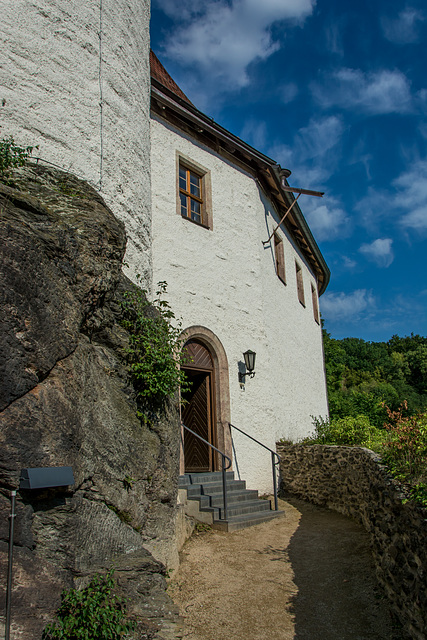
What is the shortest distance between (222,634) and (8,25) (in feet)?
23.3

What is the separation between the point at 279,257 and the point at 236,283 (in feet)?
10.5

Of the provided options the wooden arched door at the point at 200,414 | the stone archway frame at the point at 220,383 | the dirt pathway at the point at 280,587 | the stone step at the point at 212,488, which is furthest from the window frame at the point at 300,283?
the dirt pathway at the point at 280,587

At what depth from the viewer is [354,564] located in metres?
6.01

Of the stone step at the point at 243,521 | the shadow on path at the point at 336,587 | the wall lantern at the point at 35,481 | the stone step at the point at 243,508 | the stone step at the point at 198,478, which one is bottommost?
the shadow on path at the point at 336,587

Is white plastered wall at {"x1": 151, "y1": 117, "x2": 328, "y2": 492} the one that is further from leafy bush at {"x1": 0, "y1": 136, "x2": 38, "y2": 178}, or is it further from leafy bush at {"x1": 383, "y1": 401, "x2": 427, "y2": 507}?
leafy bush at {"x1": 383, "y1": 401, "x2": 427, "y2": 507}

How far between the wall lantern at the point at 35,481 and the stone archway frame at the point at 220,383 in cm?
520

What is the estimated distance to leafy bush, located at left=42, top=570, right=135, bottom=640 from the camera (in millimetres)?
3475

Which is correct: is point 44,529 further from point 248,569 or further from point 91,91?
point 91,91

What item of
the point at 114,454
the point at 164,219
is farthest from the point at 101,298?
the point at 164,219

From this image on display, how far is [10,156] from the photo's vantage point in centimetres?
505

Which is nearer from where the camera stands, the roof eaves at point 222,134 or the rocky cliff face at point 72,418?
the rocky cliff face at point 72,418

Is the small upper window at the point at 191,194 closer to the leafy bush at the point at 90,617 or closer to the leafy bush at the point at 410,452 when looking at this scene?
the leafy bush at the point at 410,452

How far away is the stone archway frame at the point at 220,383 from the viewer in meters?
8.95

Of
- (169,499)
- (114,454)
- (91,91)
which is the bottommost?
(169,499)
